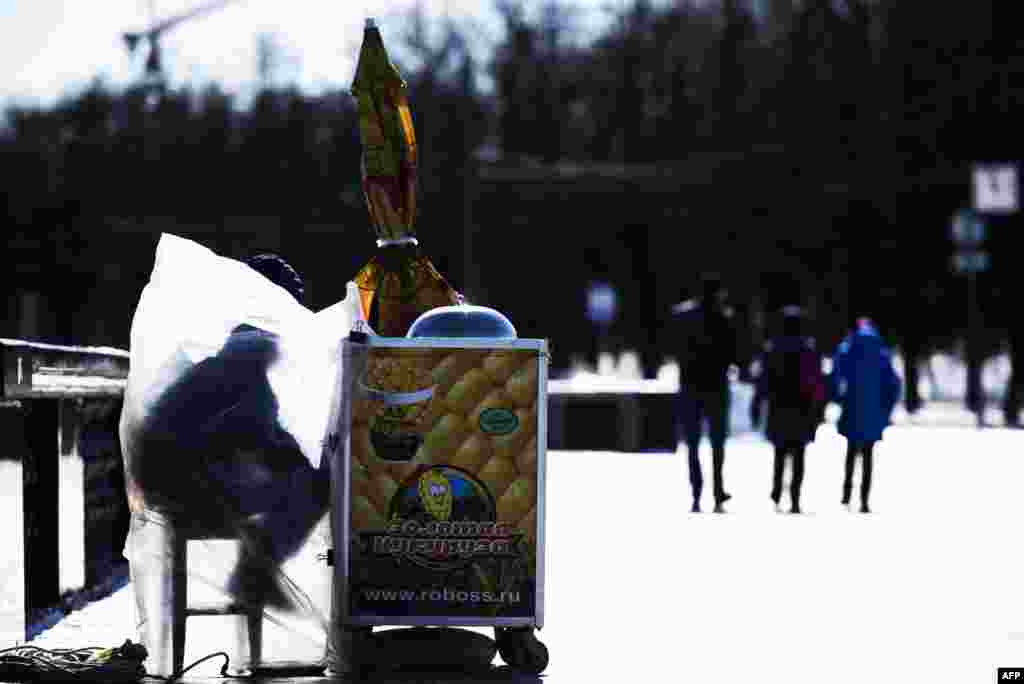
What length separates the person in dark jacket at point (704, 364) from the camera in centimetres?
1705

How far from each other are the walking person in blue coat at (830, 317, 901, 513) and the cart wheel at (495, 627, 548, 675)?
9313mm

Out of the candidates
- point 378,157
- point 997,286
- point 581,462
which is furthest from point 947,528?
point 997,286

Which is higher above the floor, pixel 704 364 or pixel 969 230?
pixel 969 230

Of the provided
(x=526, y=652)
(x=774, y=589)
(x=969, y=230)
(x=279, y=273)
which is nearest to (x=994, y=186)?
(x=969, y=230)

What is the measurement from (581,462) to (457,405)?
16997 mm

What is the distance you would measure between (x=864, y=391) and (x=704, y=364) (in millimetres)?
1234

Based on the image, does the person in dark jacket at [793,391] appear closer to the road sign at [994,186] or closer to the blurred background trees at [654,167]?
the road sign at [994,186]

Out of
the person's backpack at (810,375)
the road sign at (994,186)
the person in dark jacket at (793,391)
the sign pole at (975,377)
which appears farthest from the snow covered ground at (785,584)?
the road sign at (994,186)

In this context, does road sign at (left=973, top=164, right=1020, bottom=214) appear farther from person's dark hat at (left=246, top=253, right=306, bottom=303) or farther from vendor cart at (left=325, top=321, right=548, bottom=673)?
vendor cart at (left=325, top=321, right=548, bottom=673)

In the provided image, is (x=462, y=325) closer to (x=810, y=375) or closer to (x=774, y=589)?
(x=774, y=589)

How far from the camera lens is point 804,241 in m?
61.5

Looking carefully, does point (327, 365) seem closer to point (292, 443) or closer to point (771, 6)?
point (292, 443)

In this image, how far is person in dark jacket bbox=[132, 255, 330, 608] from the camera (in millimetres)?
7578

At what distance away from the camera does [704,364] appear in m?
17.1
